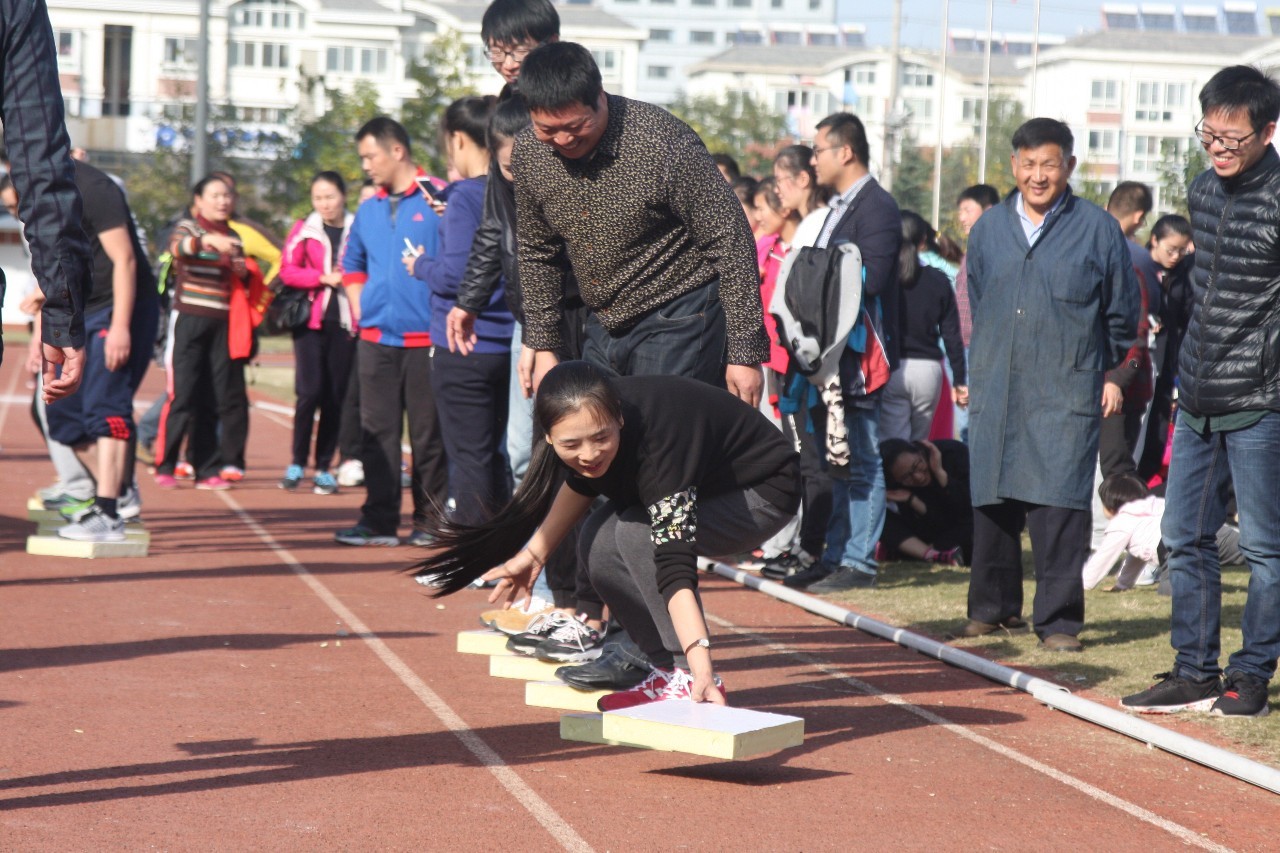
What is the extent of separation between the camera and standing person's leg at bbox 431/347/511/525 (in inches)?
313

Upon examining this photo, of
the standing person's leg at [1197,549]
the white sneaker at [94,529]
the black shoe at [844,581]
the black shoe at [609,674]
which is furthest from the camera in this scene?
the white sneaker at [94,529]

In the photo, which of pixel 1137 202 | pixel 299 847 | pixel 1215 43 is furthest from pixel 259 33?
pixel 299 847

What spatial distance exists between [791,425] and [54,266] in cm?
588

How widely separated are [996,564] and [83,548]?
501cm

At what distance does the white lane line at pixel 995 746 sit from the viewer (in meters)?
4.45

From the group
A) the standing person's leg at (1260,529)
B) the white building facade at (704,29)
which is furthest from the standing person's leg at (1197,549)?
the white building facade at (704,29)

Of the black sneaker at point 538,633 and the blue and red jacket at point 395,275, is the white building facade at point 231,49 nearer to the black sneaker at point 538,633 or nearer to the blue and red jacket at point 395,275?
the blue and red jacket at point 395,275

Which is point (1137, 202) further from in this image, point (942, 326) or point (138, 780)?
point (138, 780)

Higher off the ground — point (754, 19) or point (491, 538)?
point (754, 19)

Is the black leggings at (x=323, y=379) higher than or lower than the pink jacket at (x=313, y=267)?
lower

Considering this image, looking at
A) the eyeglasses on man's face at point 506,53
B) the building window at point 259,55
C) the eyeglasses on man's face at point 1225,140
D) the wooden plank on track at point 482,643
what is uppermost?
the building window at point 259,55

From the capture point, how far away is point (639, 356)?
5.49 m

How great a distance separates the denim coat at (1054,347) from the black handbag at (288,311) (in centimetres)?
687

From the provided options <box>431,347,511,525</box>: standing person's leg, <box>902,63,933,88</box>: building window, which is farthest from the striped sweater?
<box>902,63,933,88</box>: building window
